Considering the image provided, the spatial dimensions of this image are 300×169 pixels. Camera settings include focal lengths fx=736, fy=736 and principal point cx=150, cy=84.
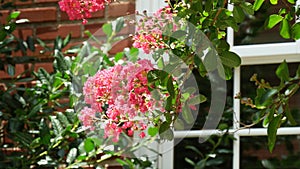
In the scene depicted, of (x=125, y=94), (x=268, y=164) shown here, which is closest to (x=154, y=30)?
(x=125, y=94)

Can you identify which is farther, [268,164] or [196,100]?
[268,164]

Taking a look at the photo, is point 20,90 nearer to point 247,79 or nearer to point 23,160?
point 23,160

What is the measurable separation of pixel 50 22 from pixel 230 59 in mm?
1709

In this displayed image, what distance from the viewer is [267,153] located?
323 cm

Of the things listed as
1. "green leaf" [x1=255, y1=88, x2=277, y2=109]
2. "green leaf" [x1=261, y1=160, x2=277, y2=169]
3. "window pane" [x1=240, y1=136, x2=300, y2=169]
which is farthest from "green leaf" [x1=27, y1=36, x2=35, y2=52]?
"green leaf" [x1=255, y1=88, x2=277, y2=109]

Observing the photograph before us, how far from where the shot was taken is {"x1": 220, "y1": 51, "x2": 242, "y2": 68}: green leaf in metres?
1.91

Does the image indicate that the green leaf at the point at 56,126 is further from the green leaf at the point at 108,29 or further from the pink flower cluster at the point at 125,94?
the pink flower cluster at the point at 125,94

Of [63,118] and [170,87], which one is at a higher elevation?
[170,87]

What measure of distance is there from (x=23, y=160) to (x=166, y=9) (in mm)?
1299

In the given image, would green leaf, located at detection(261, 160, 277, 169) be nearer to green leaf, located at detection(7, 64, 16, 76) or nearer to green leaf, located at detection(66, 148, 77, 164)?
green leaf, located at detection(66, 148, 77, 164)

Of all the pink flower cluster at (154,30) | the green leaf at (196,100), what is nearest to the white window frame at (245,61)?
the green leaf at (196,100)

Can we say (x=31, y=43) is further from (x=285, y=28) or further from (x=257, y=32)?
(x=285, y=28)

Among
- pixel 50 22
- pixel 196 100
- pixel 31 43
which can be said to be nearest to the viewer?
pixel 196 100

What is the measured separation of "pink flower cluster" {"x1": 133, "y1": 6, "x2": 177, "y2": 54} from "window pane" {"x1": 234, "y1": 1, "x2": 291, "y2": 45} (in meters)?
1.16
